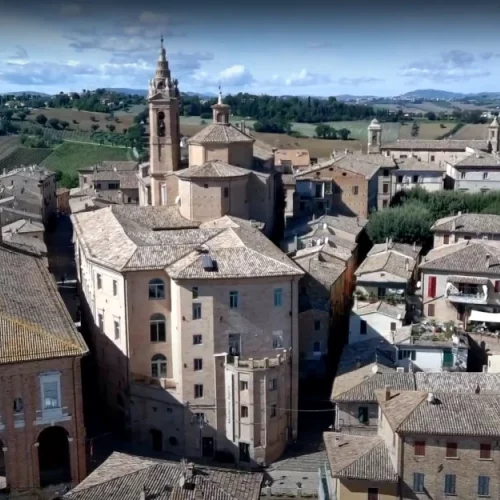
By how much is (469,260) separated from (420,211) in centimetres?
1239

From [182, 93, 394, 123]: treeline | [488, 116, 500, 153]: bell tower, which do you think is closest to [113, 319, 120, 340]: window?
[488, 116, 500, 153]: bell tower

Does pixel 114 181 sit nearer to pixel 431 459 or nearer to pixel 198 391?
pixel 198 391

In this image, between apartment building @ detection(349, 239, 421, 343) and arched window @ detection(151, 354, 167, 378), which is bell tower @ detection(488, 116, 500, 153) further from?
arched window @ detection(151, 354, 167, 378)

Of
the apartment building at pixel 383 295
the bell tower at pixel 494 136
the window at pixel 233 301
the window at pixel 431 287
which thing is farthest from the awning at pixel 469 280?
the bell tower at pixel 494 136

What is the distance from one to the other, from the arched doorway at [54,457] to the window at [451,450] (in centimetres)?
1315

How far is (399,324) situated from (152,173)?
1789 centimetres

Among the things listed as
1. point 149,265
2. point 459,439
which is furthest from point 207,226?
point 459,439

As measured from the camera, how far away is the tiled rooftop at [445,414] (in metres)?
25.2

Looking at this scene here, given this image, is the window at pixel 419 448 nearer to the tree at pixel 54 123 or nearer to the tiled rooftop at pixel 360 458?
the tiled rooftop at pixel 360 458

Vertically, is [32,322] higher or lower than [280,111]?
lower

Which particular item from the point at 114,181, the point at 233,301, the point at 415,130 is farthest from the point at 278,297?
the point at 415,130

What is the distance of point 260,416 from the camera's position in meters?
31.2

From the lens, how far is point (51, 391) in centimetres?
2616

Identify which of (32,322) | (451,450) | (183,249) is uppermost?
(183,249)
